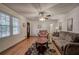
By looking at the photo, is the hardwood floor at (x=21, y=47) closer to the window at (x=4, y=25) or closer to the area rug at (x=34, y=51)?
the area rug at (x=34, y=51)


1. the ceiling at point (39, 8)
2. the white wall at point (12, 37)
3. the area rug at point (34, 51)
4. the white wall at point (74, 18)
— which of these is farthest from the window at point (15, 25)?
the white wall at point (74, 18)

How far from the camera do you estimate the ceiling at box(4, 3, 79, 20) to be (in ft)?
9.34

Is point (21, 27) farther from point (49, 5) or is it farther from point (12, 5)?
point (49, 5)

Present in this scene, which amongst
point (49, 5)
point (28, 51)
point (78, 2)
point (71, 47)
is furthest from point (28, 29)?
point (78, 2)

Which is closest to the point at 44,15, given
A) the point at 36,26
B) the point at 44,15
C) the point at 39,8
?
the point at 44,15

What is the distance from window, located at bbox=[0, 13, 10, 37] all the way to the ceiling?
0.31 meters

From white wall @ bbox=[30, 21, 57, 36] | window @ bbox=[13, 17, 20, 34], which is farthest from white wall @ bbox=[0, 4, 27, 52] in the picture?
white wall @ bbox=[30, 21, 57, 36]

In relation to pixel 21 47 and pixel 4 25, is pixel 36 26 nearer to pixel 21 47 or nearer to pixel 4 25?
pixel 21 47

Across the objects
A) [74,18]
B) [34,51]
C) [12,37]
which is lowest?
[34,51]

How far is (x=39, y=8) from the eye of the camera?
298cm

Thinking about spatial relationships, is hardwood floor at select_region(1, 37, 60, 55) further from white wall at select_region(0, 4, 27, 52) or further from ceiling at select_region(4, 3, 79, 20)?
ceiling at select_region(4, 3, 79, 20)

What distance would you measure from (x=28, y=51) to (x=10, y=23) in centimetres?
90

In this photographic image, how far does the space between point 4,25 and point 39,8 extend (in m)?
1.01

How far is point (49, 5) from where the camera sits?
286cm
